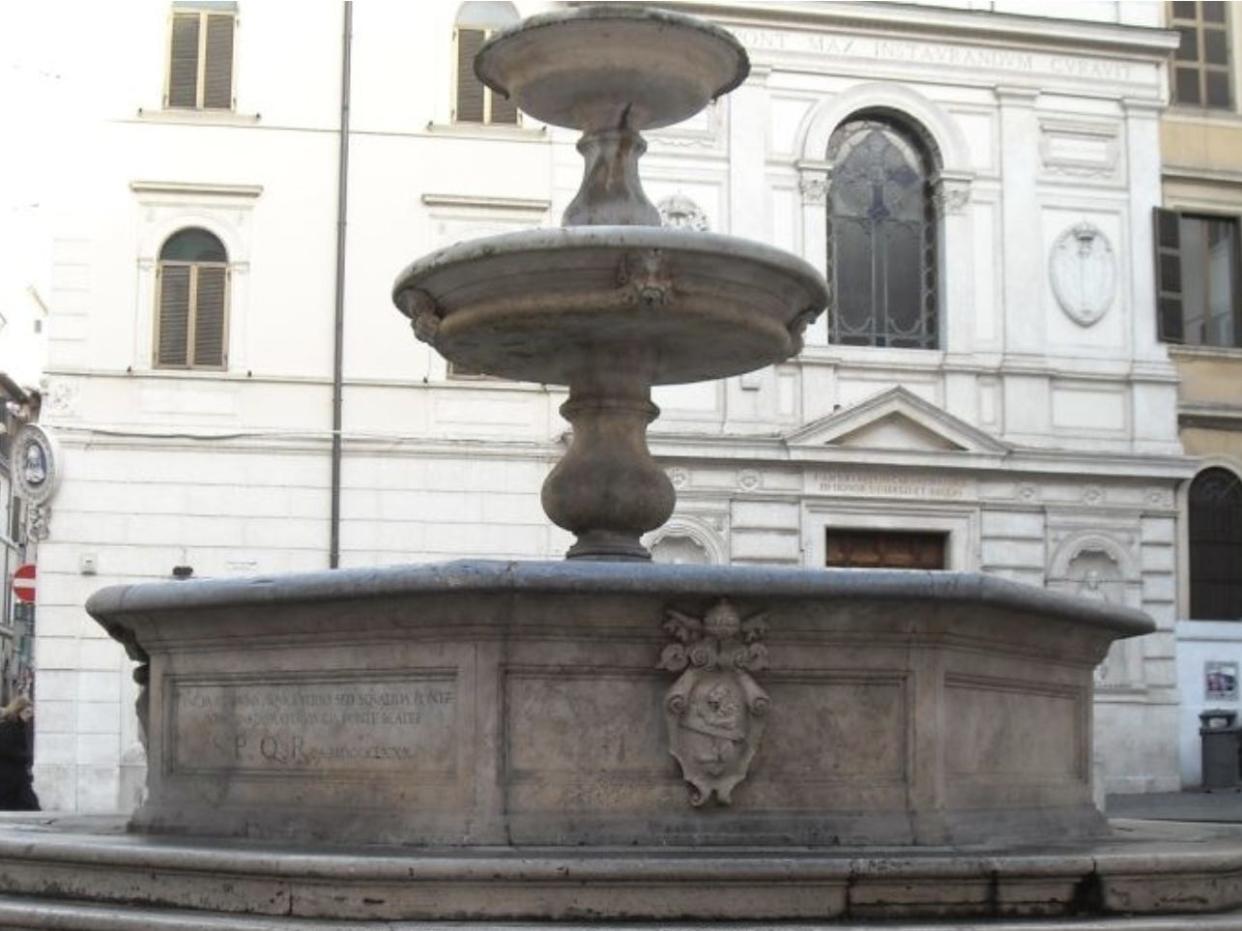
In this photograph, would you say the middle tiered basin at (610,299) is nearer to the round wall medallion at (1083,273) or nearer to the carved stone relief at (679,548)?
the carved stone relief at (679,548)

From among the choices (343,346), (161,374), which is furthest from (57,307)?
(343,346)

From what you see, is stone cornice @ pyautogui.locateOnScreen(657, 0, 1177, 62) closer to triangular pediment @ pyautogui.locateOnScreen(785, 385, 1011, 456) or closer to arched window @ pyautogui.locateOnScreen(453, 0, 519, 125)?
arched window @ pyautogui.locateOnScreen(453, 0, 519, 125)

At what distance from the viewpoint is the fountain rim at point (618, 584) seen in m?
6.41

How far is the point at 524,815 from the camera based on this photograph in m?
6.52

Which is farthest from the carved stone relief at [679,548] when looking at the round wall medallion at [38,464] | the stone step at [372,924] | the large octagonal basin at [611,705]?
the stone step at [372,924]

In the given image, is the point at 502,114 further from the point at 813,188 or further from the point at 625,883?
the point at 625,883

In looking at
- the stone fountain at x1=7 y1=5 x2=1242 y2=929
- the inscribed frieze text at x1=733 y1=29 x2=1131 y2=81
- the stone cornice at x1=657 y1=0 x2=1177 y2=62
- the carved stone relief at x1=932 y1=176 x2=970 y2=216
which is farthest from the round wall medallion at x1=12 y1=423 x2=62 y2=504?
the stone fountain at x1=7 y1=5 x2=1242 y2=929

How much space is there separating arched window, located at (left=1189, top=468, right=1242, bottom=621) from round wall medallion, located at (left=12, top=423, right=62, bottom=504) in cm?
1378

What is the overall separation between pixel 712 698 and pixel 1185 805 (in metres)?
13.3

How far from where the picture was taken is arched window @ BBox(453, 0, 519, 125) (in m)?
23.3

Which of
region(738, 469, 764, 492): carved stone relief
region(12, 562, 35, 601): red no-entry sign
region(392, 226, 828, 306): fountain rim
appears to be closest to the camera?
region(392, 226, 828, 306): fountain rim

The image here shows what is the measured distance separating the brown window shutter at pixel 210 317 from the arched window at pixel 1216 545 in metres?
12.1

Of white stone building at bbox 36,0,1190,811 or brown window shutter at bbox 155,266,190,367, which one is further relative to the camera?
brown window shutter at bbox 155,266,190,367

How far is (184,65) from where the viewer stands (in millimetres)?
23000
